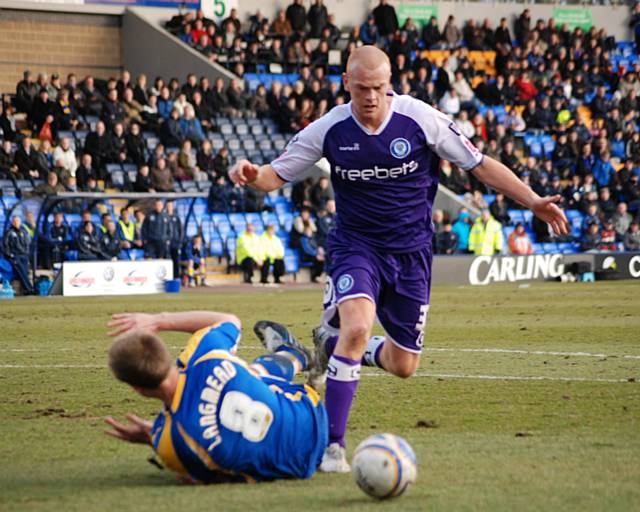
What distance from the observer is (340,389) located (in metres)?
6.46

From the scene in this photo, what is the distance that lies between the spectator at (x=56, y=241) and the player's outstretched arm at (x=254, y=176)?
59.4ft

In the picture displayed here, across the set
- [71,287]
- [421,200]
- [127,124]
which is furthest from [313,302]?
[421,200]

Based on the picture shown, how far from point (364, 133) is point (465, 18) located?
33528mm

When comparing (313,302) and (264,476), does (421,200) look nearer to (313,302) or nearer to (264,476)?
(264,476)

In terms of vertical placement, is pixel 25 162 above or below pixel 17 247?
above

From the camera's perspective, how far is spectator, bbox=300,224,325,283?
93.1ft

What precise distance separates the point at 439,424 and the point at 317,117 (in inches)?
950

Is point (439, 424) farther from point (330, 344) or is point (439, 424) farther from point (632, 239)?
point (632, 239)

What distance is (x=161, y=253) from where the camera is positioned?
86.3ft

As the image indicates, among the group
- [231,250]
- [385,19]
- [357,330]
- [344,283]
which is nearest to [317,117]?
[231,250]

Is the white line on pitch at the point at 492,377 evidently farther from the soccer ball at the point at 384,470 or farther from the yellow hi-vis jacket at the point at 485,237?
the yellow hi-vis jacket at the point at 485,237

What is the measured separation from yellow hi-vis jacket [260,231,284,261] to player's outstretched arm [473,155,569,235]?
20320 mm

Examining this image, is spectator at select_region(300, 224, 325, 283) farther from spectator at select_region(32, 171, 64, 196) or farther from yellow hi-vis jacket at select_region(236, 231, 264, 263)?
spectator at select_region(32, 171, 64, 196)

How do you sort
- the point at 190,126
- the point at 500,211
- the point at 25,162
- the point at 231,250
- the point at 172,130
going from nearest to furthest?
the point at 25,162 < the point at 231,250 < the point at 172,130 < the point at 190,126 < the point at 500,211
